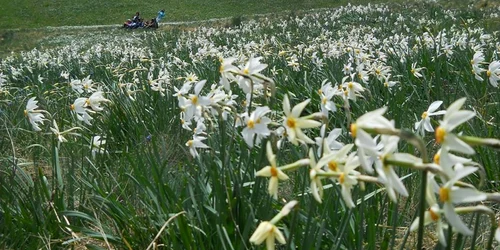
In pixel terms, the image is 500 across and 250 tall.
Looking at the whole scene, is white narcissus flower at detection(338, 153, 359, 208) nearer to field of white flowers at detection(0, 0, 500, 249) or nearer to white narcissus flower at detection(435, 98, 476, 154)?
field of white flowers at detection(0, 0, 500, 249)

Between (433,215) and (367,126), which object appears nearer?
(367,126)

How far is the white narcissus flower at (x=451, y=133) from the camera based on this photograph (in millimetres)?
878

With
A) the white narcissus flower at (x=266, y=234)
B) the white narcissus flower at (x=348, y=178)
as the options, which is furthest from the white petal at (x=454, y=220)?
the white narcissus flower at (x=266, y=234)

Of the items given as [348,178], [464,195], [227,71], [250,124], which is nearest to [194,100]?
[227,71]

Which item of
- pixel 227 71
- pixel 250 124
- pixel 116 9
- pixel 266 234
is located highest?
pixel 227 71

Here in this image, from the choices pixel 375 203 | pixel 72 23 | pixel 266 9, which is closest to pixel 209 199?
pixel 375 203

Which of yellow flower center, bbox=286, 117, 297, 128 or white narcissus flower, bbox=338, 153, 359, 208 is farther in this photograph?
yellow flower center, bbox=286, 117, 297, 128

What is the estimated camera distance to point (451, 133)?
0.91 metres

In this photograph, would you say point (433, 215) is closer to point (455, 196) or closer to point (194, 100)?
point (455, 196)

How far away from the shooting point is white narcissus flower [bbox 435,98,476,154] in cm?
88

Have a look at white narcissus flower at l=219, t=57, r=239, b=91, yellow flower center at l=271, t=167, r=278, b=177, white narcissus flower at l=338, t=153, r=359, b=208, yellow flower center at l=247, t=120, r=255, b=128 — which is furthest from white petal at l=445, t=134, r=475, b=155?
white narcissus flower at l=219, t=57, r=239, b=91

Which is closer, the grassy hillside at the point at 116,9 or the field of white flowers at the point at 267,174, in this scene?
the field of white flowers at the point at 267,174

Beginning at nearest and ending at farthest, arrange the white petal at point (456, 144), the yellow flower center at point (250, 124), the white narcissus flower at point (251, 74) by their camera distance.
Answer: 1. the white petal at point (456, 144)
2. the yellow flower center at point (250, 124)
3. the white narcissus flower at point (251, 74)

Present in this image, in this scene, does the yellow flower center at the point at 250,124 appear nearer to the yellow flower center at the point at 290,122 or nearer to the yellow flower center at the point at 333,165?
the yellow flower center at the point at 290,122
